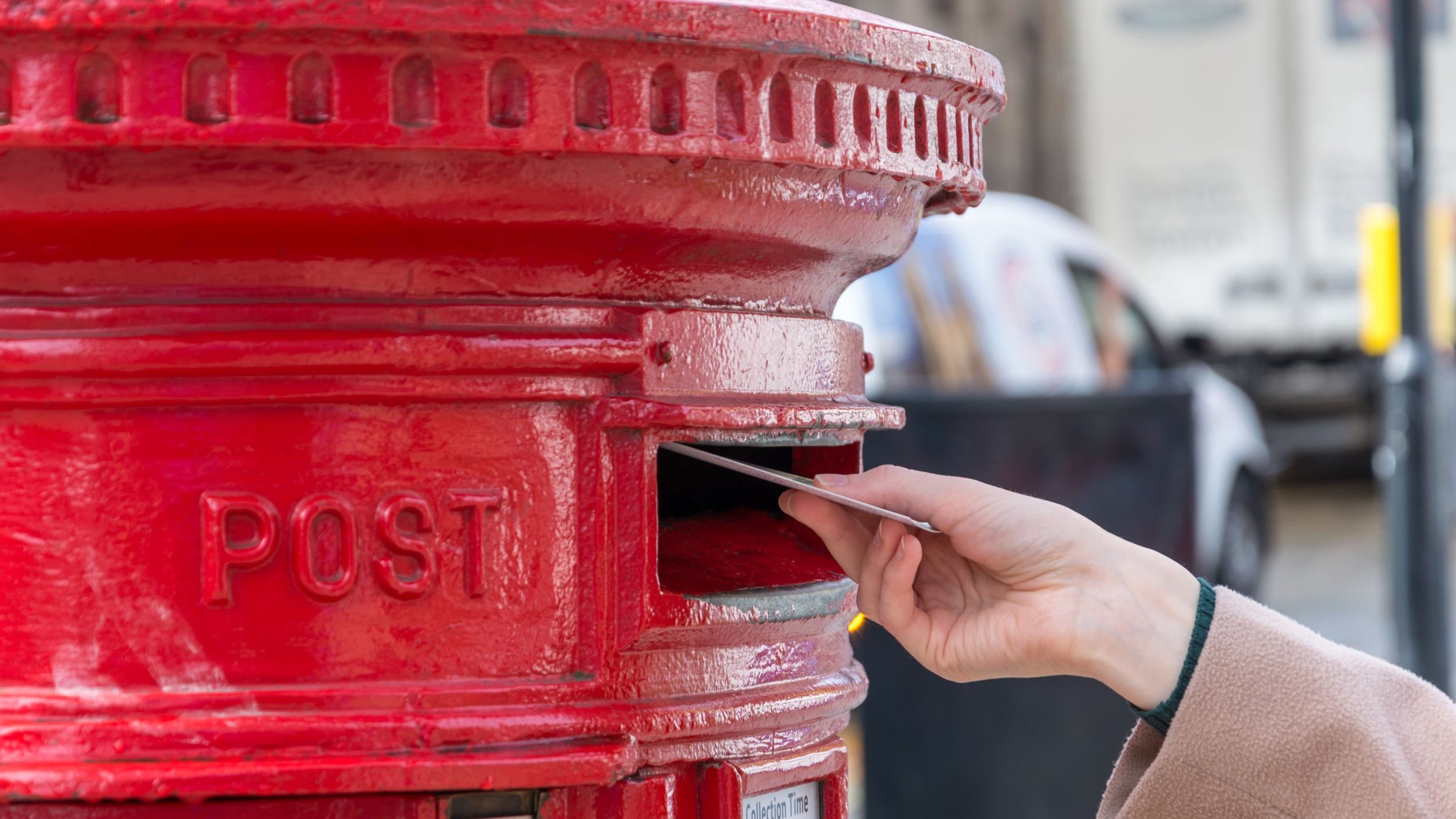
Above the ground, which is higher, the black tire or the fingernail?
the fingernail

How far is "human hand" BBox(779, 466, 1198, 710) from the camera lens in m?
1.57

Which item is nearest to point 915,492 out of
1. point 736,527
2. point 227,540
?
point 736,527

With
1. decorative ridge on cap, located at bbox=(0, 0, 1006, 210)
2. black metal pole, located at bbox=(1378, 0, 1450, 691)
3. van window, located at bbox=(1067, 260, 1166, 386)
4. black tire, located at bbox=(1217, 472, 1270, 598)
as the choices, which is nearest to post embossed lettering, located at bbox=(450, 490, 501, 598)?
decorative ridge on cap, located at bbox=(0, 0, 1006, 210)

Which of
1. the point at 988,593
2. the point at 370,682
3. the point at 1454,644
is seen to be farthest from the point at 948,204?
the point at 1454,644

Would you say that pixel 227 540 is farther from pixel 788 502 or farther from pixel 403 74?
pixel 788 502

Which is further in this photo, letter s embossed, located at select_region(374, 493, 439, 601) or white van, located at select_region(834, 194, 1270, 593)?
white van, located at select_region(834, 194, 1270, 593)

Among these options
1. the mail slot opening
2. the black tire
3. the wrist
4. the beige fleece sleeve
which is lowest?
the black tire

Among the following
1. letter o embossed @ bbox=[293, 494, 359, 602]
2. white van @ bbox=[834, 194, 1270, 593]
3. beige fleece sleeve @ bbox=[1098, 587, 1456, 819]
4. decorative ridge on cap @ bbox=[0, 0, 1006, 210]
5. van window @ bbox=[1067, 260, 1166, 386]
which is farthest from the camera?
van window @ bbox=[1067, 260, 1166, 386]

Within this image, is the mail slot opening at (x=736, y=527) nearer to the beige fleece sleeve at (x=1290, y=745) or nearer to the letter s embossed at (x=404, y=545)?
the letter s embossed at (x=404, y=545)

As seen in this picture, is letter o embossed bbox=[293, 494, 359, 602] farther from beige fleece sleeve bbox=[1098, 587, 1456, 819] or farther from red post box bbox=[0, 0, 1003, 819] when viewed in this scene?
beige fleece sleeve bbox=[1098, 587, 1456, 819]

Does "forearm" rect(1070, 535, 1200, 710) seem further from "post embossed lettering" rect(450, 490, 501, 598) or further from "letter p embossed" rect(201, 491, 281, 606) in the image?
"letter p embossed" rect(201, 491, 281, 606)

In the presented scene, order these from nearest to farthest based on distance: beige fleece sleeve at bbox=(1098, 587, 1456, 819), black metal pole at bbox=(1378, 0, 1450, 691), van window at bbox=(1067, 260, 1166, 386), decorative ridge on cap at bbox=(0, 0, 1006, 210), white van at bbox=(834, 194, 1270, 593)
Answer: decorative ridge on cap at bbox=(0, 0, 1006, 210) < beige fleece sleeve at bbox=(1098, 587, 1456, 819) < black metal pole at bbox=(1378, 0, 1450, 691) < white van at bbox=(834, 194, 1270, 593) < van window at bbox=(1067, 260, 1166, 386)

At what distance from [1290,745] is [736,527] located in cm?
56

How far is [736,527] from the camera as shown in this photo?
172 centimetres
